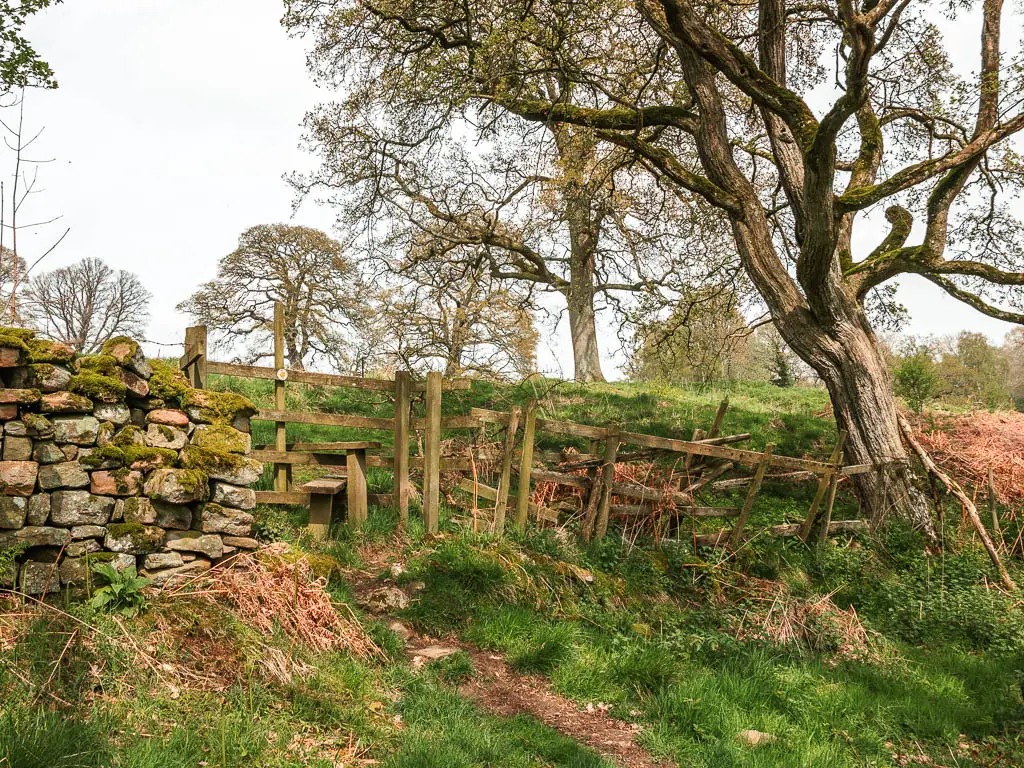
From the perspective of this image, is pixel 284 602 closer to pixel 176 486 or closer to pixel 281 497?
pixel 176 486

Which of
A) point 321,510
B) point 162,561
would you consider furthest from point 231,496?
point 321,510

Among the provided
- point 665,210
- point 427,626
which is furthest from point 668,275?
point 427,626

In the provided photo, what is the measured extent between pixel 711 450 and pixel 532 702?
4.58 meters

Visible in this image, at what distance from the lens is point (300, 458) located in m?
7.76

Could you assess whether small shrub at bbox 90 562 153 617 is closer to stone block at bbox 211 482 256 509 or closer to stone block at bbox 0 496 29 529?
stone block at bbox 0 496 29 529

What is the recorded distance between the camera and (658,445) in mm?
8164

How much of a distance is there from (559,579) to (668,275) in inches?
395

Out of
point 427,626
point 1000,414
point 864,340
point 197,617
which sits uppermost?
point 864,340

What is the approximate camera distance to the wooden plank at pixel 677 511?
822 cm

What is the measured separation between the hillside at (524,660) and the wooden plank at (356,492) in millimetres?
210

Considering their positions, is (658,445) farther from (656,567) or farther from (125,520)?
(125,520)

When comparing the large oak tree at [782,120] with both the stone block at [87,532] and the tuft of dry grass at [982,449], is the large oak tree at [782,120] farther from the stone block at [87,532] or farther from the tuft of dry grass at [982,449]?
the stone block at [87,532]

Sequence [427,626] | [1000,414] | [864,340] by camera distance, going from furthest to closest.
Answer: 1. [1000,414]
2. [864,340]
3. [427,626]

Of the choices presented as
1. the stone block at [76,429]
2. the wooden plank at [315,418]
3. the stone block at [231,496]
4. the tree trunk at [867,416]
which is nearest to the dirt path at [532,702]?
the stone block at [231,496]
